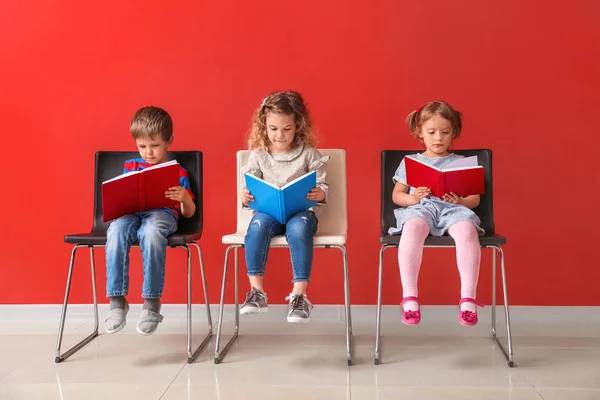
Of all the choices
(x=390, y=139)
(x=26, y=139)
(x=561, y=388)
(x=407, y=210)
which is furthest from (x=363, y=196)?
(x=26, y=139)

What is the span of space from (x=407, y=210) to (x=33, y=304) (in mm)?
1835

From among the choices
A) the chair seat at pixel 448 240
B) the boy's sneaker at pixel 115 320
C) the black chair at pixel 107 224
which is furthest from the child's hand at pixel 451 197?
the boy's sneaker at pixel 115 320

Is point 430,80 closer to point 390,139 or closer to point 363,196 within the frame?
point 390,139

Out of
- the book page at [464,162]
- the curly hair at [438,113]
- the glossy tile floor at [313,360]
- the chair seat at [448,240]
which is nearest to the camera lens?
the glossy tile floor at [313,360]

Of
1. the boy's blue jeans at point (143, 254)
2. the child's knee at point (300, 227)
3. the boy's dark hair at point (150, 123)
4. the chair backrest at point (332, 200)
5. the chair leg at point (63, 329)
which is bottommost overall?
the chair leg at point (63, 329)

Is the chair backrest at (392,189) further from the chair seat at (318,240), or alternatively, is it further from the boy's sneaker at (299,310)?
the boy's sneaker at (299,310)

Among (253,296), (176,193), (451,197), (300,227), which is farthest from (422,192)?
(176,193)

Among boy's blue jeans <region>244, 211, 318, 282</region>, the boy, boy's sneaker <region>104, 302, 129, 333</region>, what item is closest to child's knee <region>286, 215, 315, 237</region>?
boy's blue jeans <region>244, 211, 318, 282</region>

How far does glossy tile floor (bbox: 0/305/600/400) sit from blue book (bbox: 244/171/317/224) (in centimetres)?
54

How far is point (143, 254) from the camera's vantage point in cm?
227

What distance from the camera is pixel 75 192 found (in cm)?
299

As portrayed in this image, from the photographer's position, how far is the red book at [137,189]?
2184 millimetres

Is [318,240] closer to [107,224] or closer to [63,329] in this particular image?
[107,224]

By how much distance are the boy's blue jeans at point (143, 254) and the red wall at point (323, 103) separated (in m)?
0.70
